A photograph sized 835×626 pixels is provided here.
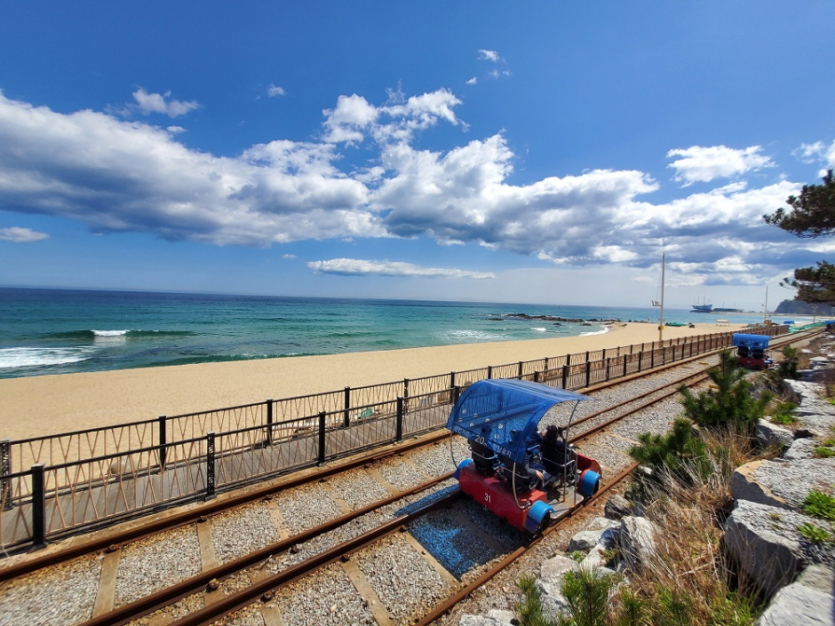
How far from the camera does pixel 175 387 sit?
70.3 ft

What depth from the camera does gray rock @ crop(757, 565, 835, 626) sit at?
2631 mm

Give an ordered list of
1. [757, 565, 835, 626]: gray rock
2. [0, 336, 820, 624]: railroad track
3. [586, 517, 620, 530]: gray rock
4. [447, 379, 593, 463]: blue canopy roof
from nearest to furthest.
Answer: [757, 565, 835, 626]: gray rock → [0, 336, 820, 624]: railroad track → [447, 379, 593, 463]: blue canopy roof → [586, 517, 620, 530]: gray rock

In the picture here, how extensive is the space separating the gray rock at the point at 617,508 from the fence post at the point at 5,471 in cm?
1053

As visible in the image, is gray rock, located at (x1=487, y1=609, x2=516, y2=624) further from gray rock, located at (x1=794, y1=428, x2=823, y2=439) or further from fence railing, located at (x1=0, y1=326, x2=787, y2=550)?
gray rock, located at (x1=794, y1=428, x2=823, y2=439)

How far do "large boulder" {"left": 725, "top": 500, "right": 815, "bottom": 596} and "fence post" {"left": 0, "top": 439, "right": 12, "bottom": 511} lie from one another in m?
10.5

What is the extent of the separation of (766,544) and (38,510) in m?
9.66

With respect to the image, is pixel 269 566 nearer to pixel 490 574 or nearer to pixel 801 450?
pixel 490 574

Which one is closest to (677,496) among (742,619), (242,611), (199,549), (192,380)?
(742,619)

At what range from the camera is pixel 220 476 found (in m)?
8.01

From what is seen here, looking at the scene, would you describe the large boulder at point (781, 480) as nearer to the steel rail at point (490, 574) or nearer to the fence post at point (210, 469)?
the steel rail at point (490, 574)

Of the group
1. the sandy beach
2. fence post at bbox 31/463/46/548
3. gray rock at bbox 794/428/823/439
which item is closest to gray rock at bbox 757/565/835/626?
gray rock at bbox 794/428/823/439

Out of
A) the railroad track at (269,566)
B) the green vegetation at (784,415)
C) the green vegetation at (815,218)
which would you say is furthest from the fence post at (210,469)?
the green vegetation at (815,218)

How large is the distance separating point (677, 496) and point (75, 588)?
8.96 m

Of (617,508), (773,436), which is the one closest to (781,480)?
(617,508)
